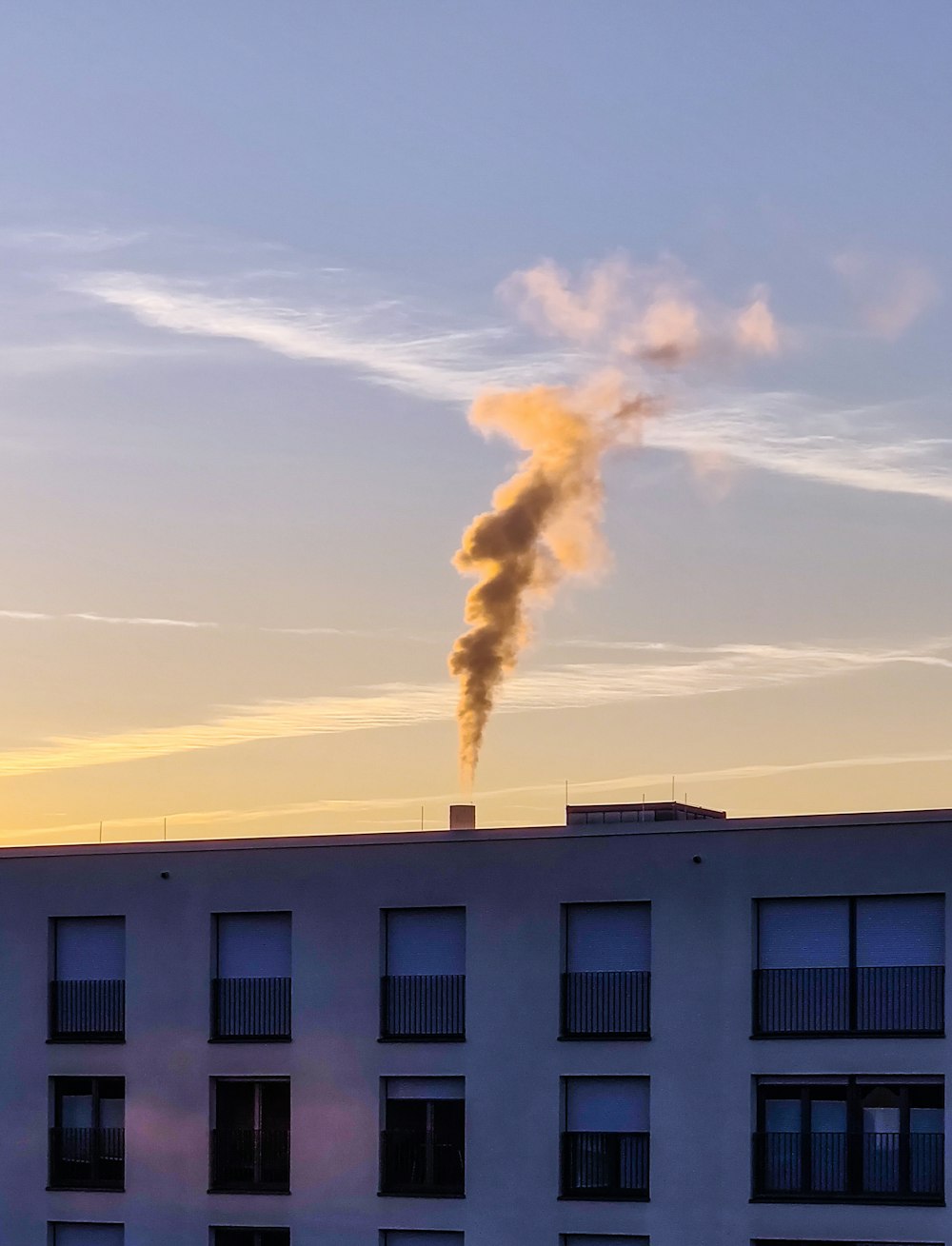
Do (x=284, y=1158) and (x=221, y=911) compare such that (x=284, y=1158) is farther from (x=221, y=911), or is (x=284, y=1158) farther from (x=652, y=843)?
(x=652, y=843)

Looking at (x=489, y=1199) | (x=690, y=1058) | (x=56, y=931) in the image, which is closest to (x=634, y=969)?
(x=690, y=1058)

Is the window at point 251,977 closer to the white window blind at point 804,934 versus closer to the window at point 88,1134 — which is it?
the window at point 88,1134

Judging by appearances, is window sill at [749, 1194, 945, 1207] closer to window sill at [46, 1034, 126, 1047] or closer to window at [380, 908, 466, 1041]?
window at [380, 908, 466, 1041]

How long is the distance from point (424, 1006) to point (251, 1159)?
4.71m

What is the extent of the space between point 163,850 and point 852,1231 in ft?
51.4

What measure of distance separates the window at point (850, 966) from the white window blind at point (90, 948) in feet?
44.3

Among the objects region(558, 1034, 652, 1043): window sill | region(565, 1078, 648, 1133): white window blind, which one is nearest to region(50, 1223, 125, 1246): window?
region(565, 1078, 648, 1133): white window blind

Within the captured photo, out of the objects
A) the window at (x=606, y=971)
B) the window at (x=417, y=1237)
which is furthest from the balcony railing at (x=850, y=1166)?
the window at (x=417, y=1237)

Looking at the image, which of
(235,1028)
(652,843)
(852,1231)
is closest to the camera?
(852,1231)

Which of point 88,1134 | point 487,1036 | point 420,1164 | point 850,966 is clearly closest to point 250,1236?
point 420,1164

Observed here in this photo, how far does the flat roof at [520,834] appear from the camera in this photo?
42.7 meters

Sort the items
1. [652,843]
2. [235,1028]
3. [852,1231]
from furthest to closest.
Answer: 1. [235,1028]
2. [652,843]
3. [852,1231]

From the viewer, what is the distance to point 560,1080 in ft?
147

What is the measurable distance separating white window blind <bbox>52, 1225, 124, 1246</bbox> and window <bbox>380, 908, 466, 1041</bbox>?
7.12 metres
